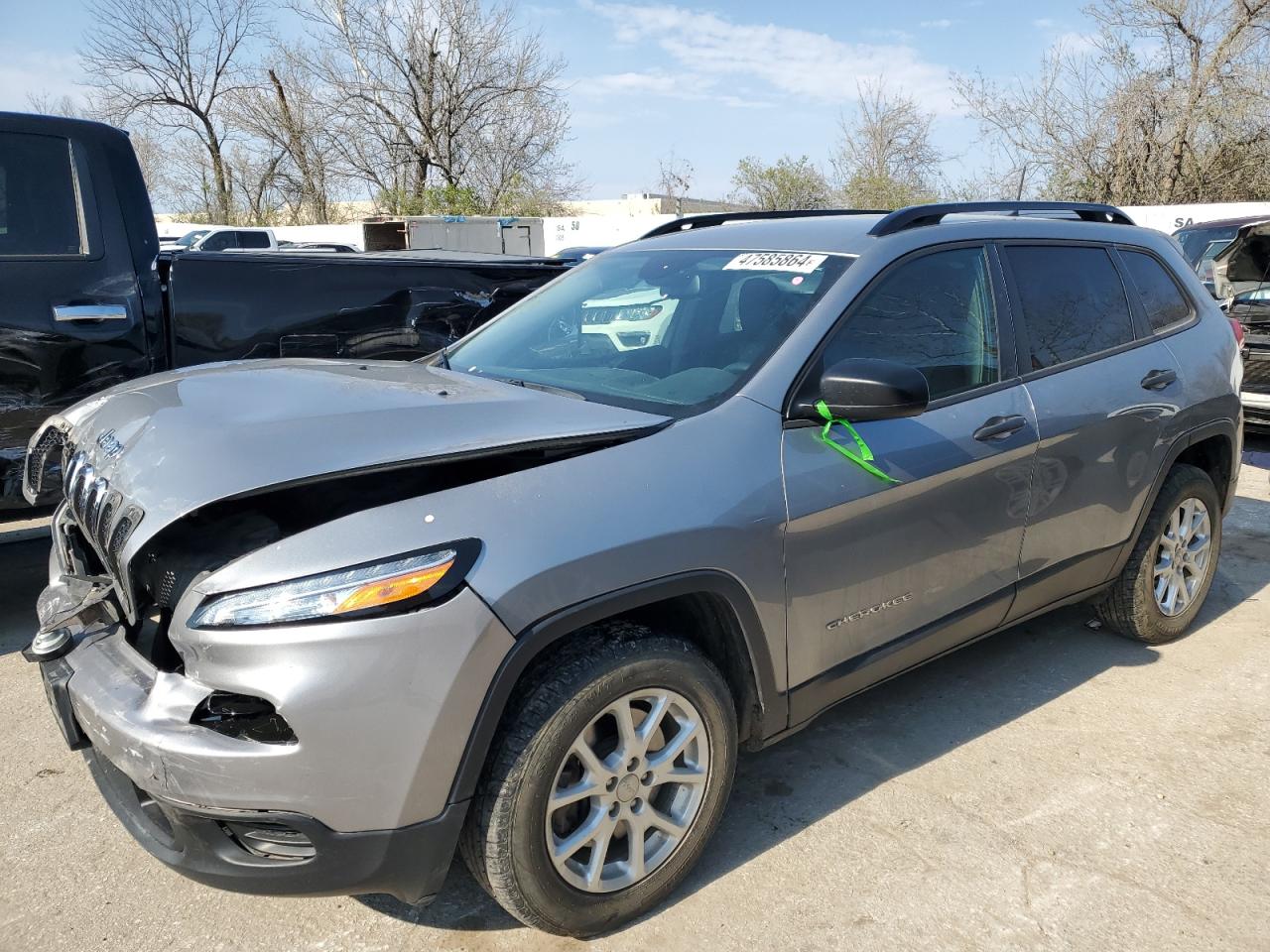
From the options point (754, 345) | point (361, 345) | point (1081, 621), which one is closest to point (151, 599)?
point (754, 345)

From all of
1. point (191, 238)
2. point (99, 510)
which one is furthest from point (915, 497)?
point (191, 238)

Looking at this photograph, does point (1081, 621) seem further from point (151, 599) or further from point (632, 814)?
point (151, 599)

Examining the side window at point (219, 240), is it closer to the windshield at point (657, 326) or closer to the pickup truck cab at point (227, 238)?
the pickup truck cab at point (227, 238)

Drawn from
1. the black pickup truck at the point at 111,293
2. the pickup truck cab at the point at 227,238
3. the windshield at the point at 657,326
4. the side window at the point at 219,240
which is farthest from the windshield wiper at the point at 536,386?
the side window at the point at 219,240

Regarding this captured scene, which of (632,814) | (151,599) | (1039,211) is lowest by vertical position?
(632,814)

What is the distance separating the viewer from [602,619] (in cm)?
235

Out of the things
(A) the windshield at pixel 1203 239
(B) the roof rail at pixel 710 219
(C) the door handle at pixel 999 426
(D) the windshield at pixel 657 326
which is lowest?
(C) the door handle at pixel 999 426

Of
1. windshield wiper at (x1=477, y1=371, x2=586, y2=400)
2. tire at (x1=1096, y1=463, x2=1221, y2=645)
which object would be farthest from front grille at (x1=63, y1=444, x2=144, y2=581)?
tire at (x1=1096, y1=463, x2=1221, y2=645)

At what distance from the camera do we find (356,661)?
196 cm

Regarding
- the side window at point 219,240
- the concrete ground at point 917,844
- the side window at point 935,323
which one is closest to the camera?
the concrete ground at point 917,844

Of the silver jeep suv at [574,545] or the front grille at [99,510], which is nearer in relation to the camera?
the silver jeep suv at [574,545]

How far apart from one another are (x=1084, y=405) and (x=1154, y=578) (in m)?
1.07

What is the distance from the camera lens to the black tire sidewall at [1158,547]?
4.02 metres

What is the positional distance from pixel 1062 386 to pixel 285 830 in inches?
114
